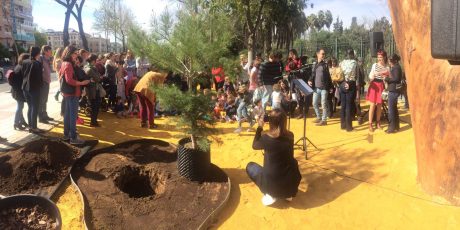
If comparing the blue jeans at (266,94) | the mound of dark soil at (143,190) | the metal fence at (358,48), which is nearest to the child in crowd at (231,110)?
the blue jeans at (266,94)

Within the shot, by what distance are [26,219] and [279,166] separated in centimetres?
318

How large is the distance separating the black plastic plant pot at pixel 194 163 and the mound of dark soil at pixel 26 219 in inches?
122

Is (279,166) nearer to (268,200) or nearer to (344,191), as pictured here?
(268,200)

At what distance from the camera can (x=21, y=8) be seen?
7238 centimetres

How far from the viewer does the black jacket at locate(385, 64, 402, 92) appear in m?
7.57

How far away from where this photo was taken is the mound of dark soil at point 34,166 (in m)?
5.33

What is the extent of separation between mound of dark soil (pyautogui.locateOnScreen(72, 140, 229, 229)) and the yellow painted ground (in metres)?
0.29

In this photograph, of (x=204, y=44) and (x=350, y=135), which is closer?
(x=204, y=44)

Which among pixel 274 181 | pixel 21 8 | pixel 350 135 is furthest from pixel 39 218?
pixel 21 8

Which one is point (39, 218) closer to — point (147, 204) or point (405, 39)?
point (147, 204)

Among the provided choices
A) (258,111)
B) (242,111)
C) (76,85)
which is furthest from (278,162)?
(76,85)

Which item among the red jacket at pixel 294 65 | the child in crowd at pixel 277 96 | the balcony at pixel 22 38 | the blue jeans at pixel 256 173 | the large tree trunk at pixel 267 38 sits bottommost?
the blue jeans at pixel 256 173

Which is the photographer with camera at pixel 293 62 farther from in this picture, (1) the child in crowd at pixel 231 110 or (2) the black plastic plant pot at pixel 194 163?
(2) the black plastic plant pot at pixel 194 163

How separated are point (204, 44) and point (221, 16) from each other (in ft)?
2.23
